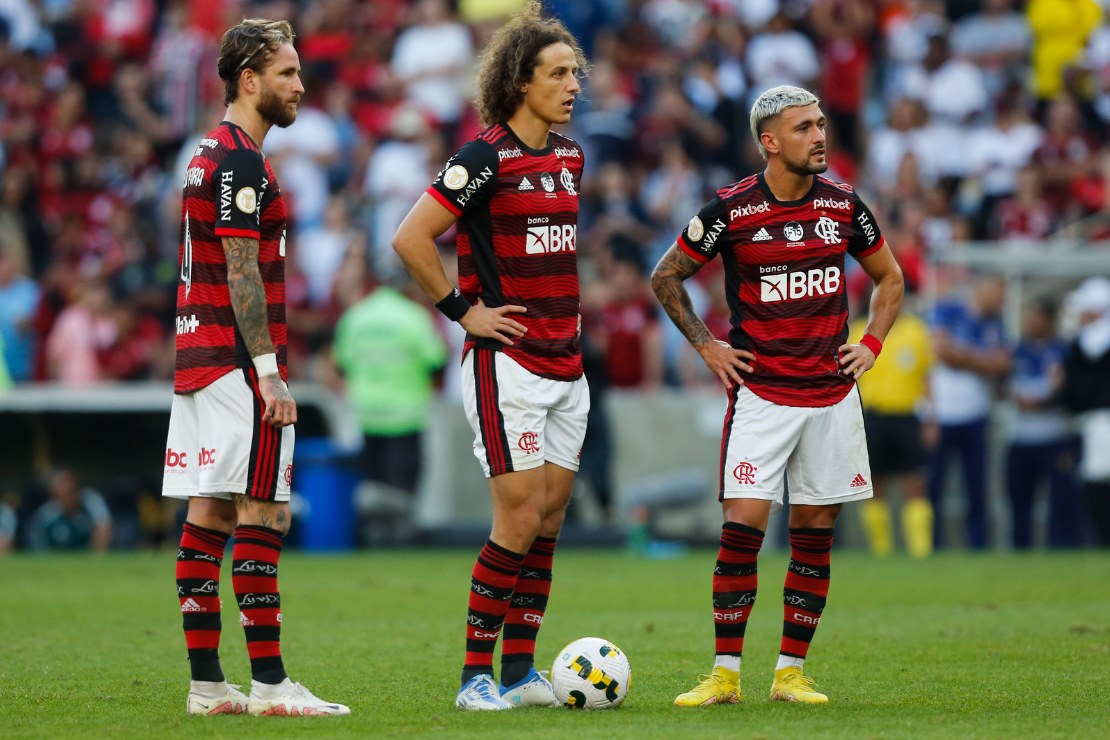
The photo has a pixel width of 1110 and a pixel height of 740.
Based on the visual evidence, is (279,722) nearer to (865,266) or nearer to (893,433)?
(865,266)

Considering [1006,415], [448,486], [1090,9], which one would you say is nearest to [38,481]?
[448,486]

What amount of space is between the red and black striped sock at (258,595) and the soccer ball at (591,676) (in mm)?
1196

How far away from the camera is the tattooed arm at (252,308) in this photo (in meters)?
6.59

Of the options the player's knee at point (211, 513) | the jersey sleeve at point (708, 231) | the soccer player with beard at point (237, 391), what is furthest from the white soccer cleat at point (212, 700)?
the jersey sleeve at point (708, 231)

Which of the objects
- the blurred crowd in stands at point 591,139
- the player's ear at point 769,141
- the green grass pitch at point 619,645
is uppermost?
the blurred crowd in stands at point 591,139

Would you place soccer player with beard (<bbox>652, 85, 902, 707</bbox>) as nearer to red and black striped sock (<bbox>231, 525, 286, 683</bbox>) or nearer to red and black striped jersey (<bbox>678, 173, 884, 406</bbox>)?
red and black striped jersey (<bbox>678, 173, 884, 406</bbox>)

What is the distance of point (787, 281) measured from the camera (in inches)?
287

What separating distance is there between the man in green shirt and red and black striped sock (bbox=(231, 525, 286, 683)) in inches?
388

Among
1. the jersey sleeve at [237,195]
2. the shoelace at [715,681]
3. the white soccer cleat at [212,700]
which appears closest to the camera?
the jersey sleeve at [237,195]

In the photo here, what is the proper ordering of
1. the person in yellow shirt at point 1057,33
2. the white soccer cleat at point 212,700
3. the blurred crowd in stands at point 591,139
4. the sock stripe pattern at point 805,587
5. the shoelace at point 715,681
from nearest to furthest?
the white soccer cleat at point 212,700 < the shoelace at point 715,681 < the sock stripe pattern at point 805,587 < the blurred crowd in stands at point 591,139 < the person in yellow shirt at point 1057,33

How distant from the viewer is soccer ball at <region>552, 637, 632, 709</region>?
693 centimetres

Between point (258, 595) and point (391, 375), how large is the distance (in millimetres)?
9944

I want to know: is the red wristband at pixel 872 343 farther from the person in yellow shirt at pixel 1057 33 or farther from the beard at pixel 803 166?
the person in yellow shirt at pixel 1057 33

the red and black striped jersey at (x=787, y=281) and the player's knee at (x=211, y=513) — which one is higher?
the red and black striped jersey at (x=787, y=281)
